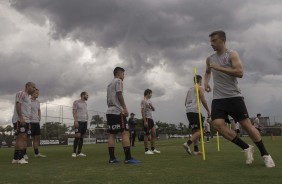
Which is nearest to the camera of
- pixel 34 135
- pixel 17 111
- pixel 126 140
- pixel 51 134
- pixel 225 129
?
pixel 225 129

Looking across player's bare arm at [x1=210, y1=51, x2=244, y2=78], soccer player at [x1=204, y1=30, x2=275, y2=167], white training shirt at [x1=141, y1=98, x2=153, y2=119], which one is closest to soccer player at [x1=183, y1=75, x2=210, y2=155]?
white training shirt at [x1=141, y1=98, x2=153, y2=119]

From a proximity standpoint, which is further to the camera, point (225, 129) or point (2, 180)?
point (225, 129)

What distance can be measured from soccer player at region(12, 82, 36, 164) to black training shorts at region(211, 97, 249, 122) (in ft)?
16.0

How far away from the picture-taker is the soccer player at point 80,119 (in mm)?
11781

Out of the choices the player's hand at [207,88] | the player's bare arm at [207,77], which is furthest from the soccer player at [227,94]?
the player's hand at [207,88]

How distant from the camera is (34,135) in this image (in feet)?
40.8

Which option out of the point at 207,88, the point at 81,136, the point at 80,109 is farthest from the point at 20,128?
the point at 207,88

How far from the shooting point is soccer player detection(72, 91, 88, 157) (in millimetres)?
11781

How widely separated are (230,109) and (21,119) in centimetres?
515

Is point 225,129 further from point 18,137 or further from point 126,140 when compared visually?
point 18,137

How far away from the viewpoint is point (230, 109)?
612 cm

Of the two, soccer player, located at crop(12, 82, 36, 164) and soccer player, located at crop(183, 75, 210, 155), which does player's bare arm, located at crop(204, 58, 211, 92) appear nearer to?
soccer player, located at crop(183, 75, 210, 155)

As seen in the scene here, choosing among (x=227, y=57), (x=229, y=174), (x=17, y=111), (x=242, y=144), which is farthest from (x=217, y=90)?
(x=17, y=111)

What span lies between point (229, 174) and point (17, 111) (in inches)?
224
